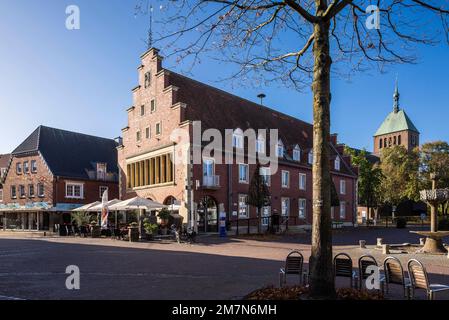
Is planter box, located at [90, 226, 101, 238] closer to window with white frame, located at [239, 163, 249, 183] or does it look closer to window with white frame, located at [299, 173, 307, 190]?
window with white frame, located at [239, 163, 249, 183]

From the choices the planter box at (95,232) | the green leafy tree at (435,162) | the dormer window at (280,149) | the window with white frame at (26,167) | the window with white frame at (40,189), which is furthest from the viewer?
the green leafy tree at (435,162)

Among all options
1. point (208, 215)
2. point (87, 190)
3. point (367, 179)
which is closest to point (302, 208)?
point (208, 215)

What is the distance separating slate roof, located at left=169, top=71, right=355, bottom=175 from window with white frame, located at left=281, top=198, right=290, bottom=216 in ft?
14.0

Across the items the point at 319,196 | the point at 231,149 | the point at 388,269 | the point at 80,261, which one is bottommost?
the point at 80,261

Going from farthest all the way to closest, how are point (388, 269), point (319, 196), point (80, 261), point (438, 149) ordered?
point (438, 149), point (80, 261), point (388, 269), point (319, 196)

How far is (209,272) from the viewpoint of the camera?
40.1 ft

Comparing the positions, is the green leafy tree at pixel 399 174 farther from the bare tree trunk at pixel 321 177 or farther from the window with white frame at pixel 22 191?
the bare tree trunk at pixel 321 177

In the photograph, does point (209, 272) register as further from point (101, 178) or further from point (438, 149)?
point (438, 149)

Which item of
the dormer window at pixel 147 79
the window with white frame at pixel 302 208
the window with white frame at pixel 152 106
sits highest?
the dormer window at pixel 147 79

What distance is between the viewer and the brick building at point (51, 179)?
1682 inches

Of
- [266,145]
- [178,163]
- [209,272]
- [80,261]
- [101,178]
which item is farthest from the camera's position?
[101,178]

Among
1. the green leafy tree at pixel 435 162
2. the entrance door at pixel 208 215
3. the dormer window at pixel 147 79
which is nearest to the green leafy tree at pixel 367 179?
the green leafy tree at pixel 435 162

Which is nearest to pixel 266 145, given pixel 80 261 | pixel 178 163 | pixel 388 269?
pixel 178 163
